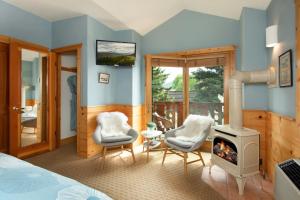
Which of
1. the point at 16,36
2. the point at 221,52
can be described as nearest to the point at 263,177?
the point at 221,52

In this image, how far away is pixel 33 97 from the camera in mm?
3592

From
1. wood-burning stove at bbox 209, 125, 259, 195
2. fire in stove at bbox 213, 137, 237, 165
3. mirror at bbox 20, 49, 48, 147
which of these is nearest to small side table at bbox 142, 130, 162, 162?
fire in stove at bbox 213, 137, 237, 165

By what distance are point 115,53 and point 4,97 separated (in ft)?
6.70

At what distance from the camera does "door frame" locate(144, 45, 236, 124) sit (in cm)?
358

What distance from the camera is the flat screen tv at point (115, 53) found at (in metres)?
3.59

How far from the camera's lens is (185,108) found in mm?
4078

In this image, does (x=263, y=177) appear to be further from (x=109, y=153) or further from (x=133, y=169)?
(x=109, y=153)

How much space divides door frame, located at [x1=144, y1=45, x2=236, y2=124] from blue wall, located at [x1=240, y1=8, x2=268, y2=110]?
0.49 metres

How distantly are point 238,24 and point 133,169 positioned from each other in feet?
10.5

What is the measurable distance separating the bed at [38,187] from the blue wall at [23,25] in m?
2.88

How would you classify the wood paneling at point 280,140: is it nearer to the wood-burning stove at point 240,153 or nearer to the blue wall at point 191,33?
the wood-burning stove at point 240,153

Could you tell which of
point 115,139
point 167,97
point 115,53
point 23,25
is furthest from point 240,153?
point 23,25

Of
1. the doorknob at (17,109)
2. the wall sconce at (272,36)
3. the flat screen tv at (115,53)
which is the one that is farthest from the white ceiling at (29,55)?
the wall sconce at (272,36)

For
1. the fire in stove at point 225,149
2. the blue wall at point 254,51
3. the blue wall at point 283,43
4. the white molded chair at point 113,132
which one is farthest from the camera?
the white molded chair at point 113,132
